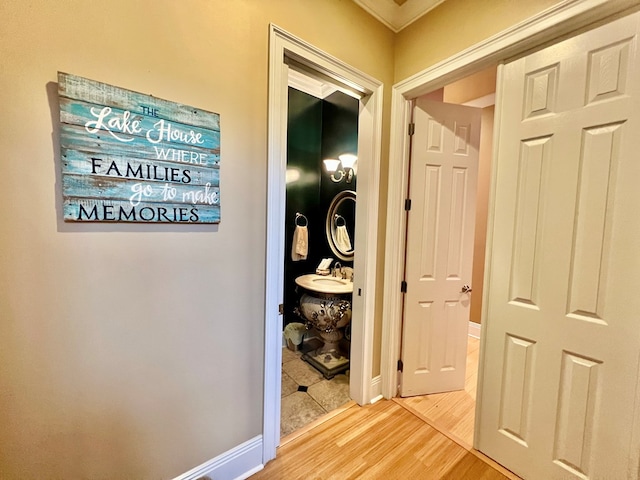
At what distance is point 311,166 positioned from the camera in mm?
3180

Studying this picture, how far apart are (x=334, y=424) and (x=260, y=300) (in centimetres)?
112

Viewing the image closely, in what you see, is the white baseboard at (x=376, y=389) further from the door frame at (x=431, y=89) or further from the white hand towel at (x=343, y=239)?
the white hand towel at (x=343, y=239)

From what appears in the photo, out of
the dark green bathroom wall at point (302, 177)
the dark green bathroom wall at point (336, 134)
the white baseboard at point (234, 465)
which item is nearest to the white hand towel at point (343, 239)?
the dark green bathroom wall at point (336, 134)

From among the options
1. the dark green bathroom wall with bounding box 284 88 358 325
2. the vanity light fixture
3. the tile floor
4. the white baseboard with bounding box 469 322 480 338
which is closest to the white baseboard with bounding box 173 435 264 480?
the tile floor

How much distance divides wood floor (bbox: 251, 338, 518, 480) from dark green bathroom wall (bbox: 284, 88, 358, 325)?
57.4 inches

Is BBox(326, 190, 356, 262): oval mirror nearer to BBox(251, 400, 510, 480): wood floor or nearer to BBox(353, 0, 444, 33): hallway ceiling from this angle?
BBox(353, 0, 444, 33): hallway ceiling

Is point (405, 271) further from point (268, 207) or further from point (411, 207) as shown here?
point (268, 207)

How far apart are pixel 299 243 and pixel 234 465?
198 cm

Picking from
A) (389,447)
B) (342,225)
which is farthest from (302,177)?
(389,447)

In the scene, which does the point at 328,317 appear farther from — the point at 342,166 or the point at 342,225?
the point at 342,166

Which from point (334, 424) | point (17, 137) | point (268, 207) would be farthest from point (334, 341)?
point (17, 137)

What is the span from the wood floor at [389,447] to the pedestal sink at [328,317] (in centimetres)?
55

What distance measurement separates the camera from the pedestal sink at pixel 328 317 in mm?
2436

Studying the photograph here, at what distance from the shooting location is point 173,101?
110cm
